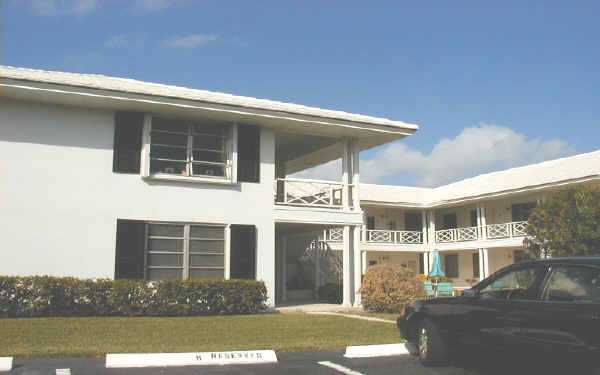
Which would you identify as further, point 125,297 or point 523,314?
point 125,297

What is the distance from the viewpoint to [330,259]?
24734 millimetres

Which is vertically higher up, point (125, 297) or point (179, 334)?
point (125, 297)

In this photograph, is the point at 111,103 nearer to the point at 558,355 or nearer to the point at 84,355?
the point at 84,355

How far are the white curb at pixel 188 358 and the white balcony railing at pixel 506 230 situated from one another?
71.0ft

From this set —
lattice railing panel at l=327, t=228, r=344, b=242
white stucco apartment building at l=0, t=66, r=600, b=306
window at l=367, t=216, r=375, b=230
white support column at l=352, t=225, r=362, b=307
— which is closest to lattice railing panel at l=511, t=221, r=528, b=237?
lattice railing panel at l=327, t=228, r=344, b=242

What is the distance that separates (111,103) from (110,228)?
10.2 ft

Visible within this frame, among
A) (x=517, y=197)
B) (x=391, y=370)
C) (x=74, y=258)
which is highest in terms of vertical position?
(x=517, y=197)

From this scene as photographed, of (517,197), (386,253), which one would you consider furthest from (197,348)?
(386,253)

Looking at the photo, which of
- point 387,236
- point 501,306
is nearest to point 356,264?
point 501,306

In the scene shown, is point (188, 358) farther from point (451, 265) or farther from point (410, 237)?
A: point (451, 265)

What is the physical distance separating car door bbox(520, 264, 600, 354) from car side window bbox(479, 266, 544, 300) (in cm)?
20

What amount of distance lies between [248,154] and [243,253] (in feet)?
9.03

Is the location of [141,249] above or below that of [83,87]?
below

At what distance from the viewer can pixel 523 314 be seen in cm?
648
